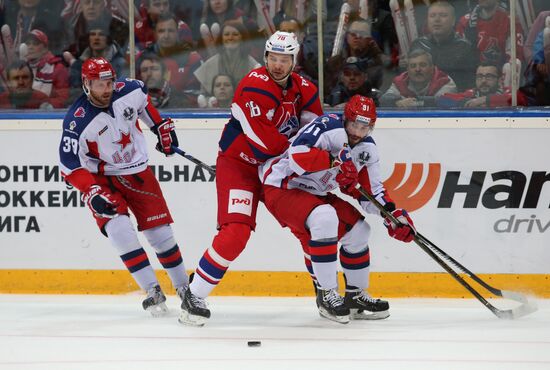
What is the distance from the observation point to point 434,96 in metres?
5.23

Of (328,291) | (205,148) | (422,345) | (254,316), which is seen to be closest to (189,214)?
(205,148)

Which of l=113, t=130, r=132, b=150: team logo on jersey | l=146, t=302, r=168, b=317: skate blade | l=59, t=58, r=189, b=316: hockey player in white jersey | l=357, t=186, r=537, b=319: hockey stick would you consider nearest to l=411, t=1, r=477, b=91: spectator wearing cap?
l=357, t=186, r=537, b=319: hockey stick

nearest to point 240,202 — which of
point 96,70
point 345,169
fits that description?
point 345,169

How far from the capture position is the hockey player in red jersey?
4281mm

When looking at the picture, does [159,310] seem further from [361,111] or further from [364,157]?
[361,111]

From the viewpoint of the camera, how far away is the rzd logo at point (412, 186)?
5.11m

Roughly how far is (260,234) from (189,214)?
1.25ft

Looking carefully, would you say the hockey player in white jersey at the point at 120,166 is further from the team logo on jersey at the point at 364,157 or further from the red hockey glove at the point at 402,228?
the red hockey glove at the point at 402,228

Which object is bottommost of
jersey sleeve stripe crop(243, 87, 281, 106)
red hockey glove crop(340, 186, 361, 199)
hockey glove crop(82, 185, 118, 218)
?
hockey glove crop(82, 185, 118, 218)

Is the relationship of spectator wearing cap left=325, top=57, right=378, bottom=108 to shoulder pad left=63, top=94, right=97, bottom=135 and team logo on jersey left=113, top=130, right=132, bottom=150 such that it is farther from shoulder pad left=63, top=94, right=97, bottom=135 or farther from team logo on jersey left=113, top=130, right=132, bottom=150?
shoulder pad left=63, top=94, right=97, bottom=135

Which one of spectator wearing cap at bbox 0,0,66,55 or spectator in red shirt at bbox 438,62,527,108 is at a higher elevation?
spectator wearing cap at bbox 0,0,66,55

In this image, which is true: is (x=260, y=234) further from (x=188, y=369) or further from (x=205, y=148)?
(x=188, y=369)

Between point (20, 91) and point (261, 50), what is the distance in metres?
1.32

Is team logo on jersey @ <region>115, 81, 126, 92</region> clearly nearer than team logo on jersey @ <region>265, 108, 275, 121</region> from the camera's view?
Result: No
